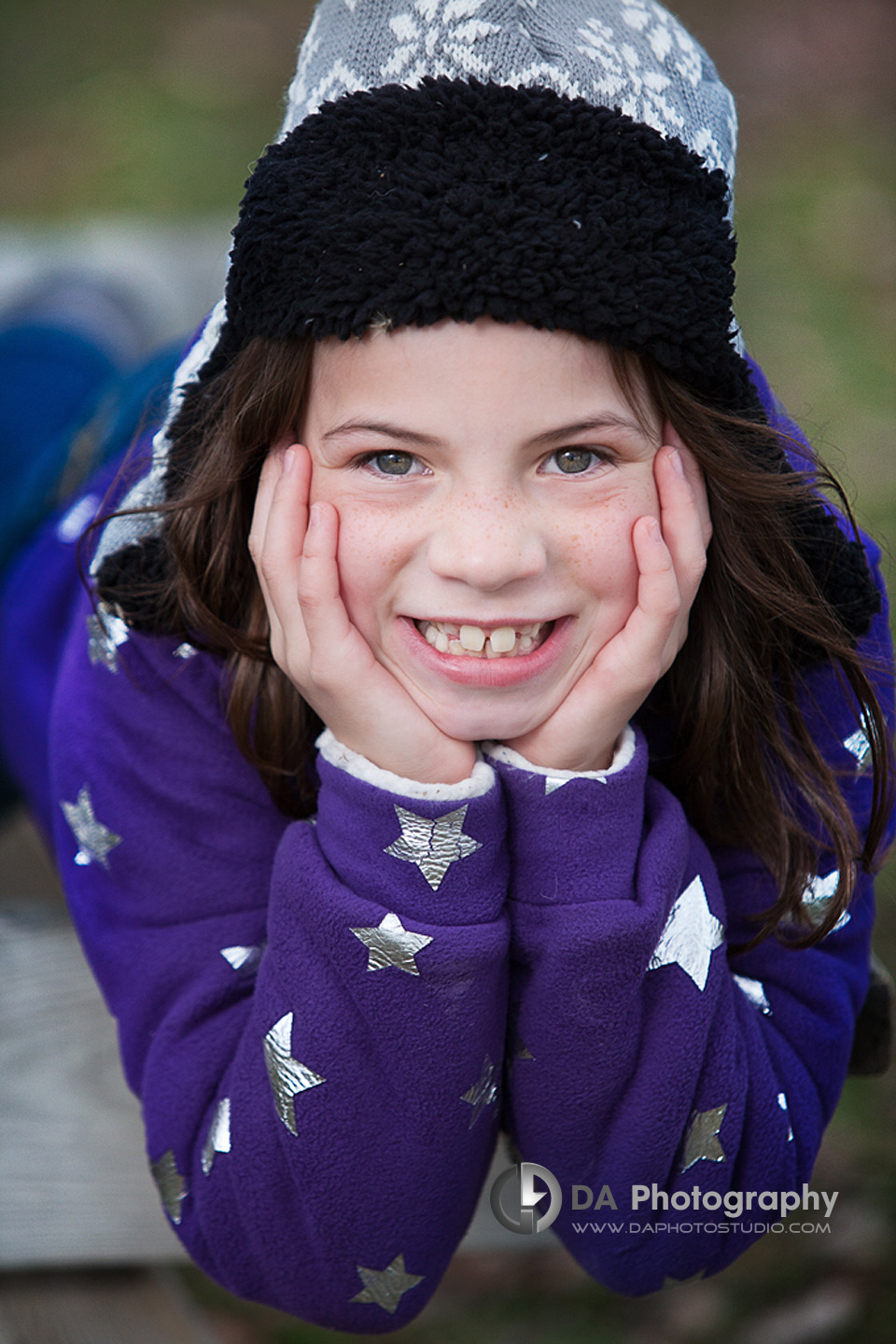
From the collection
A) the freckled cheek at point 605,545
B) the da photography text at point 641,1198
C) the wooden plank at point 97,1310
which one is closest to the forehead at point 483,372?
the freckled cheek at point 605,545

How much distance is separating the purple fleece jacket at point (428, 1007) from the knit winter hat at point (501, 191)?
52 cm

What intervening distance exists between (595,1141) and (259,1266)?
1.50ft

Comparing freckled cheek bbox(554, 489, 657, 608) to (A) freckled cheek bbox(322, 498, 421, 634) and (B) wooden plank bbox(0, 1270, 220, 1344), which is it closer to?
(A) freckled cheek bbox(322, 498, 421, 634)

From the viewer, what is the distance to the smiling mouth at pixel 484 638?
1443 millimetres

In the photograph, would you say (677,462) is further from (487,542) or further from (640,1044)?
(640,1044)

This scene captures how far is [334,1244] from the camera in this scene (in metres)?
1.52

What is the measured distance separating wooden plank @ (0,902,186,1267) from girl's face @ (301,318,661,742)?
0.98m

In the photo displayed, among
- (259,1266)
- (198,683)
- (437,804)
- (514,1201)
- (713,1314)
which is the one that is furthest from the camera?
(713,1314)

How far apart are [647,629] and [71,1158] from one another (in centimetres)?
130

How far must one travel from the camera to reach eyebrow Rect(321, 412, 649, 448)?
137 cm

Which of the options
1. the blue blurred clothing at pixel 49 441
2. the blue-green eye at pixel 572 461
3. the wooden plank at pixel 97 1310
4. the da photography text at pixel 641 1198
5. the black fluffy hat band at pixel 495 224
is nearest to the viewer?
the black fluffy hat band at pixel 495 224

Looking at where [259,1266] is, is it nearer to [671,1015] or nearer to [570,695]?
[671,1015]

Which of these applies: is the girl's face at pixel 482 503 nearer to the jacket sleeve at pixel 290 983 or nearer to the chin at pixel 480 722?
the chin at pixel 480 722

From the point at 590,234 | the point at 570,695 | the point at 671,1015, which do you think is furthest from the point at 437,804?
the point at 590,234
